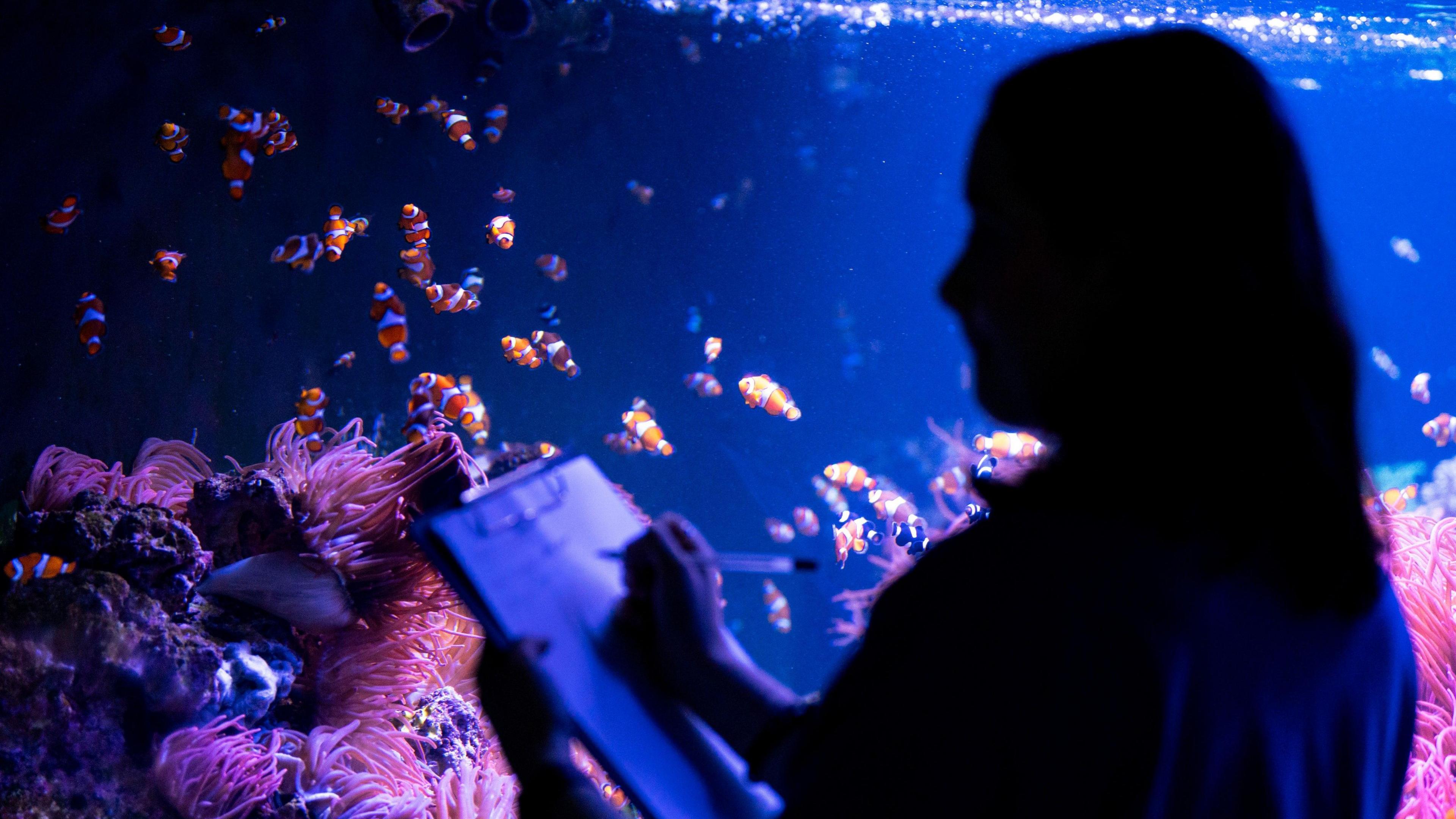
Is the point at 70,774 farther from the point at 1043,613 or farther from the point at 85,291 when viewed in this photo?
the point at 1043,613

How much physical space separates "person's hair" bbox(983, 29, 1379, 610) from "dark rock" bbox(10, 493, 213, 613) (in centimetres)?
271

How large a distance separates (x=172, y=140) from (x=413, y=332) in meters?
3.89

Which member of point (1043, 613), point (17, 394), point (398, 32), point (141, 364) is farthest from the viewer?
point (398, 32)

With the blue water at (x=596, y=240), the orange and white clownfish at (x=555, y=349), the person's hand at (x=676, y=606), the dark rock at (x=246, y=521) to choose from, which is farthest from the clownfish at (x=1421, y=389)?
the dark rock at (x=246, y=521)

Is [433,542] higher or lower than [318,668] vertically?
higher

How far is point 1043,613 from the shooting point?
2.37 ft

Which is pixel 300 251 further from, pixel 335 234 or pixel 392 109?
pixel 392 109

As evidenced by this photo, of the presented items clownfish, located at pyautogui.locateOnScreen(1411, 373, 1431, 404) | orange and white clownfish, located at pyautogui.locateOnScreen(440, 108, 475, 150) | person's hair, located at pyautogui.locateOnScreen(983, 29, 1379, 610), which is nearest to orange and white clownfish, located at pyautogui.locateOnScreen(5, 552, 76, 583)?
person's hair, located at pyautogui.locateOnScreen(983, 29, 1379, 610)

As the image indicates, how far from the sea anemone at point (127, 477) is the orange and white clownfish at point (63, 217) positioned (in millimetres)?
907

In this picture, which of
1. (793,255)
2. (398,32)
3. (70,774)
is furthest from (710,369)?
(70,774)

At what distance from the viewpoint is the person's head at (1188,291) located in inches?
32.5

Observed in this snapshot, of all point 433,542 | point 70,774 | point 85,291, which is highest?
point 433,542

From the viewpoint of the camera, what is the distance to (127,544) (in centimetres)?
253

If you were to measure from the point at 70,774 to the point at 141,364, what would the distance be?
2549 mm
